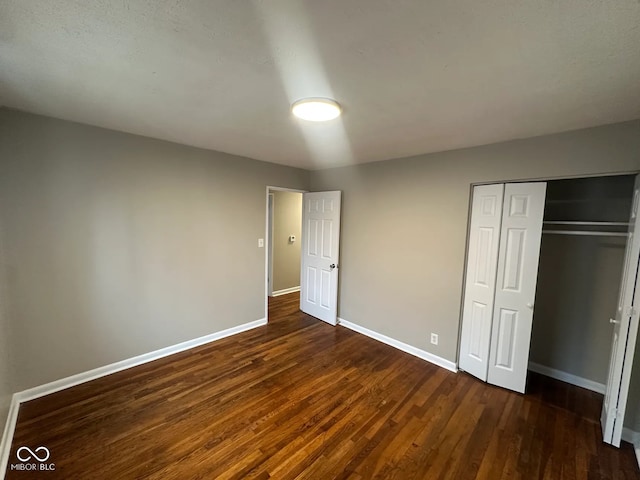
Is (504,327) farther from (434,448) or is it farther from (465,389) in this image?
(434,448)

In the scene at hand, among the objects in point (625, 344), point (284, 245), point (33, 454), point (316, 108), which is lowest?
point (33, 454)

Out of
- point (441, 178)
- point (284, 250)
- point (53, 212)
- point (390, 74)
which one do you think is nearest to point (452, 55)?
point (390, 74)

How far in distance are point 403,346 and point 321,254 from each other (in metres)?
1.73

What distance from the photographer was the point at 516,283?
242 centimetres

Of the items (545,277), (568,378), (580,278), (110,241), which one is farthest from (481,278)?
(110,241)

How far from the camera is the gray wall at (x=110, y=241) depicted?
81.7 inches

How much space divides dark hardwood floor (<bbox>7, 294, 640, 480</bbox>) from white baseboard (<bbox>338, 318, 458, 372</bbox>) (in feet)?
0.41

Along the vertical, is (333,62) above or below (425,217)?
above

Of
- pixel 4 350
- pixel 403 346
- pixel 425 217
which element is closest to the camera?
pixel 4 350

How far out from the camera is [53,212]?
2.18 meters

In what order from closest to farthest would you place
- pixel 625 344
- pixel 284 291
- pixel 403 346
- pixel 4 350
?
pixel 625 344 → pixel 4 350 → pixel 403 346 → pixel 284 291

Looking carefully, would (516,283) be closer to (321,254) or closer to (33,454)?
(321,254)

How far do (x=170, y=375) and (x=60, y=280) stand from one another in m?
1.31

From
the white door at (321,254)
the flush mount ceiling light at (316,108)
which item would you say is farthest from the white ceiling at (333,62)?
the white door at (321,254)
